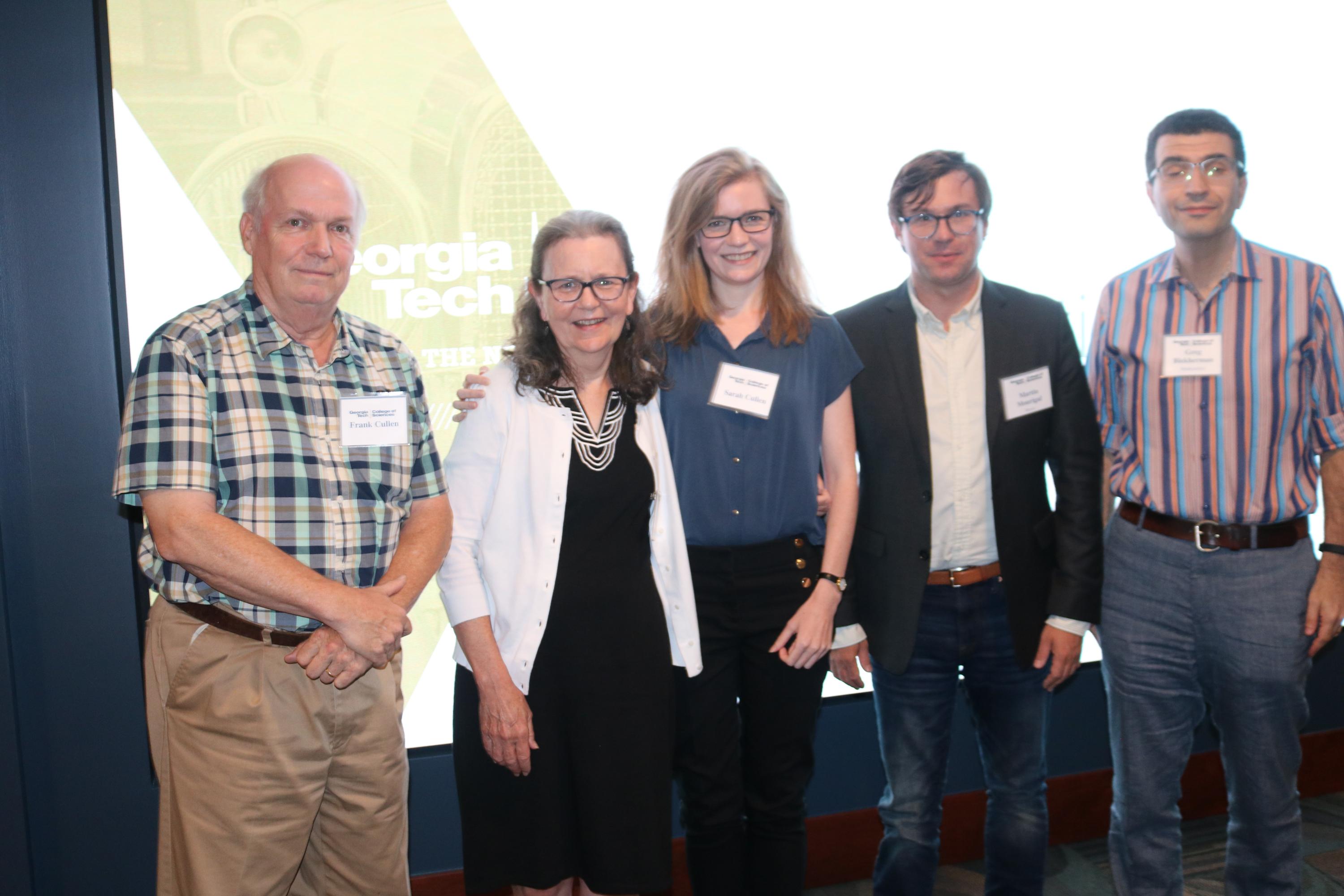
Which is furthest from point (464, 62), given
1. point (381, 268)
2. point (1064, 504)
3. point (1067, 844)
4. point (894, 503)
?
point (1067, 844)

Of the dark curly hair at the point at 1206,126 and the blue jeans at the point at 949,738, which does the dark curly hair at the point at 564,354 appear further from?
the dark curly hair at the point at 1206,126

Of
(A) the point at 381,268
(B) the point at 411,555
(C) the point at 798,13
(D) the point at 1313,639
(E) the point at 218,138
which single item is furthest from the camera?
(C) the point at 798,13

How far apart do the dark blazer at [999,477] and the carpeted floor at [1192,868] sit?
105 centimetres

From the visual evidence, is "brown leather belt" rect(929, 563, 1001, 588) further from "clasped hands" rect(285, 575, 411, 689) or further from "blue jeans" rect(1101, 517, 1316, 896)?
"clasped hands" rect(285, 575, 411, 689)

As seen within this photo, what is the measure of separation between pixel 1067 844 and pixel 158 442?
2.81 meters

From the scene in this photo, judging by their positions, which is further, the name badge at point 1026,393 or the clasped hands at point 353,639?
the name badge at point 1026,393

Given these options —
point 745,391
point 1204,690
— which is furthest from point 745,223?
point 1204,690

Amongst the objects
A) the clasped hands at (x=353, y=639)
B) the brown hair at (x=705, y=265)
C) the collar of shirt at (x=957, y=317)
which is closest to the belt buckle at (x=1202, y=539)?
the collar of shirt at (x=957, y=317)

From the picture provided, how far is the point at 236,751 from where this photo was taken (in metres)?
1.55

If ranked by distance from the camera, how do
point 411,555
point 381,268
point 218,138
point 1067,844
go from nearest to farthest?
point 411,555
point 218,138
point 381,268
point 1067,844

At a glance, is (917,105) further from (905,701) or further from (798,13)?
(905,701)

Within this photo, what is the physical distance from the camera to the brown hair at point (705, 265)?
6.09 ft

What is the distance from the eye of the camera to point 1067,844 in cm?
284

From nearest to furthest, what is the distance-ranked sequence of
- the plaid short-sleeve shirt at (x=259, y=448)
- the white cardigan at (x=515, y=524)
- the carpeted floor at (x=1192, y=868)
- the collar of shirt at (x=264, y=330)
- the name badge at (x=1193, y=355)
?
the plaid short-sleeve shirt at (x=259, y=448), the collar of shirt at (x=264, y=330), the white cardigan at (x=515, y=524), the name badge at (x=1193, y=355), the carpeted floor at (x=1192, y=868)
